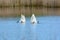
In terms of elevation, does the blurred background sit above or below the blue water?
below

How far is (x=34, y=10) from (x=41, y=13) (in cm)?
125

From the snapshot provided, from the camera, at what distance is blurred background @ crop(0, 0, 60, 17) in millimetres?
23750

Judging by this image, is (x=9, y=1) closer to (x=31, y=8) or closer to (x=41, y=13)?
(x=31, y=8)

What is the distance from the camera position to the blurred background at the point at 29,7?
77.9 feet

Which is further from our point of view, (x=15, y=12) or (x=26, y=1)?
(x=26, y=1)

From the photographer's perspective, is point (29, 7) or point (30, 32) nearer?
point (30, 32)

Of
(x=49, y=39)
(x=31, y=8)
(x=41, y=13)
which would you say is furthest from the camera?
(x=31, y=8)

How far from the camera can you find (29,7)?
25.1m

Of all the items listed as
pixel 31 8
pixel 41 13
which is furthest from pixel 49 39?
pixel 31 8

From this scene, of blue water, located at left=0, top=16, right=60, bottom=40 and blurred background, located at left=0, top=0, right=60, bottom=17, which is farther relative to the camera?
blurred background, located at left=0, top=0, right=60, bottom=17

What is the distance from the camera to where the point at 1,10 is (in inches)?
947

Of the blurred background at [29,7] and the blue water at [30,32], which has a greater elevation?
the blue water at [30,32]

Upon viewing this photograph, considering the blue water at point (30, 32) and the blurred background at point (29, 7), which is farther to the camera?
the blurred background at point (29, 7)

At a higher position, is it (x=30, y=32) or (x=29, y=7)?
(x=30, y=32)
